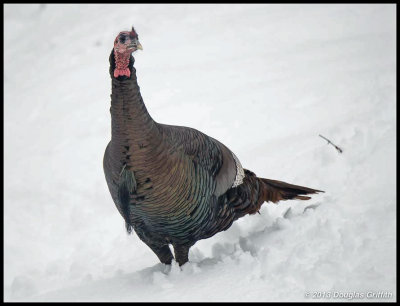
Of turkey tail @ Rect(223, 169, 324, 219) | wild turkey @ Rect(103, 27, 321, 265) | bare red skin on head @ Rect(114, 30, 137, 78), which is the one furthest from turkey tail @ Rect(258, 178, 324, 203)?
bare red skin on head @ Rect(114, 30, 137, 78)

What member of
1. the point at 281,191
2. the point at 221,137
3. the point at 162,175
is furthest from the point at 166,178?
the point at 221,137

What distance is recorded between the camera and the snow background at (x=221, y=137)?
324 cm

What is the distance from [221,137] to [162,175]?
2.90 metres

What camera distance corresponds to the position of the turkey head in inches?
120

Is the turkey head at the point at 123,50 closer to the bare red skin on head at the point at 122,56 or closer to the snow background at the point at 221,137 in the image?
the bare red skin on head at the point at 122,56

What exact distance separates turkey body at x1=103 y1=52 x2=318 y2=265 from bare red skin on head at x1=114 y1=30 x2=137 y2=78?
1.6 inches

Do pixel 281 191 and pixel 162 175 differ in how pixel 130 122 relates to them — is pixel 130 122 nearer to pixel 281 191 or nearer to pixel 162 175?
pixel 162 175

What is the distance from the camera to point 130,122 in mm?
3072

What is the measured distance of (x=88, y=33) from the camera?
8.81m

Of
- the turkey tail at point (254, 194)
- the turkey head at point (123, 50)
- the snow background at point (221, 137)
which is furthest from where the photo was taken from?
the turkey tail at point (254, 194)

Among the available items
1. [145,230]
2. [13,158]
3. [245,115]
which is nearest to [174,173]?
[145,230]

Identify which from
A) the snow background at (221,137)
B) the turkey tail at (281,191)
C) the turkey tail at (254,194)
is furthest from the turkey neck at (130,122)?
the turkey tail at (281,191)

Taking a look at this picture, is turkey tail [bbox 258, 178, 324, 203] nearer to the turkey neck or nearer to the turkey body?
the turkey body

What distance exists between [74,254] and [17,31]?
21.1ft
